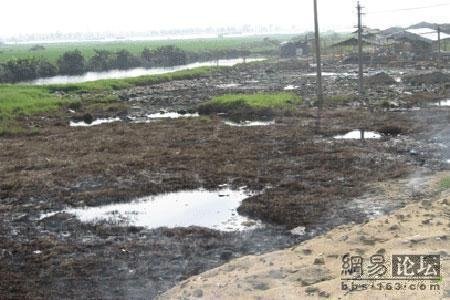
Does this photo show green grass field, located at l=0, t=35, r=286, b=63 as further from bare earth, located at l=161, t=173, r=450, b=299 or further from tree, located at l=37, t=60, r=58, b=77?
bare earth, located at l=161, t=173, r=450, b=299

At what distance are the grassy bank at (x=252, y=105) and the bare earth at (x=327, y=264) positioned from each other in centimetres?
1645

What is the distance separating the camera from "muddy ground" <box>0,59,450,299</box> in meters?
8.70

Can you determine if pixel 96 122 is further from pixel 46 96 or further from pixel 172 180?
pixel 172 180

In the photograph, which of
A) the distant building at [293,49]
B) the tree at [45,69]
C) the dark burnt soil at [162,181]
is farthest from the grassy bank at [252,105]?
the distant building at [293,49]

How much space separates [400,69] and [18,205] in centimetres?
3956

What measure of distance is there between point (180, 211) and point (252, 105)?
15227mm

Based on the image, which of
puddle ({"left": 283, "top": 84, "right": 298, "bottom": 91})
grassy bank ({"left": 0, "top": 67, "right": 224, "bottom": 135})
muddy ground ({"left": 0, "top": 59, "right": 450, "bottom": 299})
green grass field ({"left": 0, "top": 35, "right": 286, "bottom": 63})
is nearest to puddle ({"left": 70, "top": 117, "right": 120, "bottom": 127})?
muddy ground ({"left": 0, "top": 59, "right": 450, "bottom": 299})

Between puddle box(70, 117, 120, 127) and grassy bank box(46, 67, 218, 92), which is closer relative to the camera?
puddle box(70, 117, 120, 127)

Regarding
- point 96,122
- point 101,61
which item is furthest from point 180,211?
point 101,61

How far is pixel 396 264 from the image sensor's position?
6871 mm

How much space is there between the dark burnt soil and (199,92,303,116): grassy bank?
2240mm

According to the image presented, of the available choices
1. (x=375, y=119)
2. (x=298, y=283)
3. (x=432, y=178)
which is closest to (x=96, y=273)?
(x=298, y=283)

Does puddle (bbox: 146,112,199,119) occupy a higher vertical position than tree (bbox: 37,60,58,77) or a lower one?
lower

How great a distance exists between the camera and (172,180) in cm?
1412
